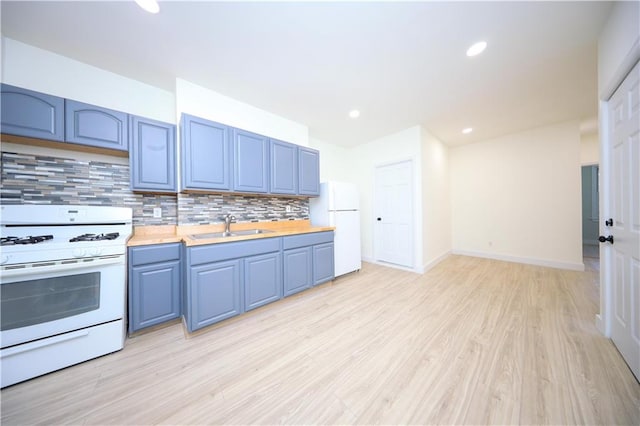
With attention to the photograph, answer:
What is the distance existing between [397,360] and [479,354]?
649 millimetres

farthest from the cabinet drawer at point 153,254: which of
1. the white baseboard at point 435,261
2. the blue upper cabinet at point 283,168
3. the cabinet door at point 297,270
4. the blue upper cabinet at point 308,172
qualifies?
the white baseboard at point 435,261

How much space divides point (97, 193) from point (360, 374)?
2.83m

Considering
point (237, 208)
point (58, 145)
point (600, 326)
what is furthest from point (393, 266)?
point (58, 145)

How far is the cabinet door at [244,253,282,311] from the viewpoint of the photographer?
212 centimetres

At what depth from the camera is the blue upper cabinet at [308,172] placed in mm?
2998

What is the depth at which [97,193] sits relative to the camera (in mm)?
1980

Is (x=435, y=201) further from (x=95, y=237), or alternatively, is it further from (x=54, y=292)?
(x=54, y=292)

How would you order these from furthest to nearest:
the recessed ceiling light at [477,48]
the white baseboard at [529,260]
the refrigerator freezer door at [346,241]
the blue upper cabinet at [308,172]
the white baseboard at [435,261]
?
the white baseboard at [435,261], the white baseboard at [529,260], the refrigerator freezer door at [346,241], the blue upper cabinet at [308,172], the recessed ceiling light at [477,48]

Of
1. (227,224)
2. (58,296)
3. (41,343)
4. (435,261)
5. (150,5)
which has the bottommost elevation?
(435,261)

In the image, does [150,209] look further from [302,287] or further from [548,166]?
[548,166]

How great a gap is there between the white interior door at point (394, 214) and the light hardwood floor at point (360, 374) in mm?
1530

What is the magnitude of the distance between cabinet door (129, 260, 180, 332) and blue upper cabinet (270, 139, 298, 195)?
55.1 inches

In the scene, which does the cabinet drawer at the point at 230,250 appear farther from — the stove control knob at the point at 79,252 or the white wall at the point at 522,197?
the white wall at the point at 522,197

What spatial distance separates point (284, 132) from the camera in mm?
3105
